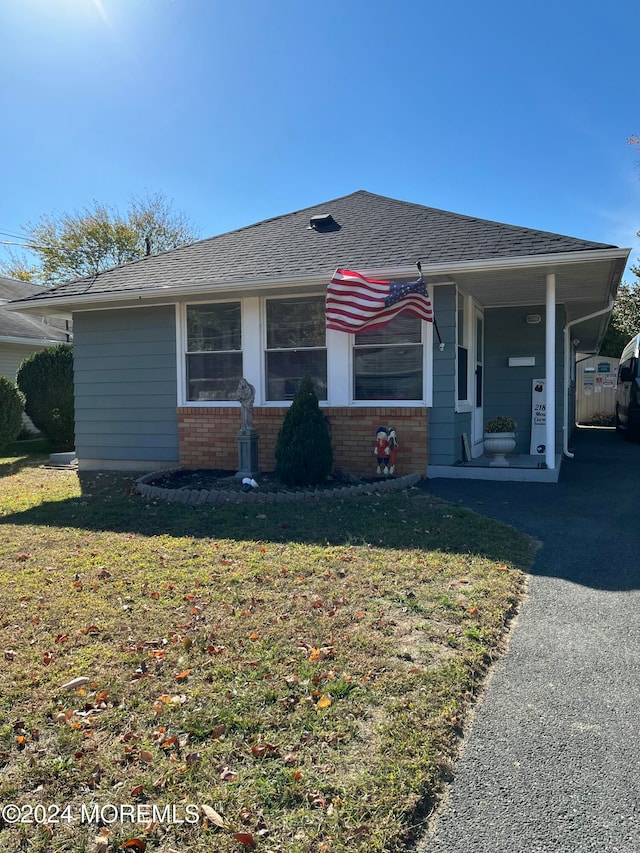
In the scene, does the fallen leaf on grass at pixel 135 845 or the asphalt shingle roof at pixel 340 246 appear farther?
the asphalt shingle roof at pixel 340 246

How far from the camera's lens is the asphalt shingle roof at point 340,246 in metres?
7.95

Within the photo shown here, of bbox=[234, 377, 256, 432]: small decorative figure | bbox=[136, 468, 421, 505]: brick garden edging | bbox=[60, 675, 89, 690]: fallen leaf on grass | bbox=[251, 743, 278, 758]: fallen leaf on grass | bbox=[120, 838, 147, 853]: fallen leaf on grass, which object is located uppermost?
bbox=[234, 377, 256, 432]: small decorative figure

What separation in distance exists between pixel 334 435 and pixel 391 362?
1.32 m

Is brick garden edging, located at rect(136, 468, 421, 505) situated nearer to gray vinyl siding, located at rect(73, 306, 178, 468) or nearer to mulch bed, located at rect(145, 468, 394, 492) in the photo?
mulch bed, located at rect(145, 468, 394, 492)

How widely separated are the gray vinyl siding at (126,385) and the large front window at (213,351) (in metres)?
0.31

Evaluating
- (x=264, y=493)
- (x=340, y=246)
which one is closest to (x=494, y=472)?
(x=264, y=493)

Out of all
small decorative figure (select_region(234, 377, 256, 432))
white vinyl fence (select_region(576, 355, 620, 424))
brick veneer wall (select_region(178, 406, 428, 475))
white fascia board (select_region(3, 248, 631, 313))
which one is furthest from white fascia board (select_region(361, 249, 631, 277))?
white vinyl fence (select_region(576, 355, 620, 424))

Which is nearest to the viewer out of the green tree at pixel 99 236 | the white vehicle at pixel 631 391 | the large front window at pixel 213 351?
the large front window at pixel 213 351

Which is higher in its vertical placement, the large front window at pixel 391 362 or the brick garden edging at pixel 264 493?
the large front window at pixel 391 362

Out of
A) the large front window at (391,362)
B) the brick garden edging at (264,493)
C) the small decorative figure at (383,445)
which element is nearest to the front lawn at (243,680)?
the brick garden edging at (264,493)

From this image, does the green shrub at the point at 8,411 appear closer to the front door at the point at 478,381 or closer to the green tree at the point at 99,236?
the front door at the point at 478,381

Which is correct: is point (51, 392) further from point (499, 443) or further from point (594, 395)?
point (594, 395)

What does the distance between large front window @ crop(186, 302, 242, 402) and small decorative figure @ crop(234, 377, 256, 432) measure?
0.88 metres

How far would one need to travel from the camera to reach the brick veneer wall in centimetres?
827
